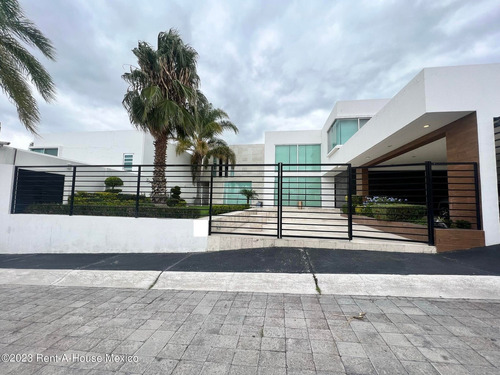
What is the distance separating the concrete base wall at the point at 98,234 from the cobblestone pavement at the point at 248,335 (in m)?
2.22

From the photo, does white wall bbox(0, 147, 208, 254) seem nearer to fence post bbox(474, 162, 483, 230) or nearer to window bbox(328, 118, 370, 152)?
fence post bbox(474, 162, 483, 230)

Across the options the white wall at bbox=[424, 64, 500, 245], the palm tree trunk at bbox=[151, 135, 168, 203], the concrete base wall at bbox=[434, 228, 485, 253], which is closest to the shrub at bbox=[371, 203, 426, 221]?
the concrete base wall at bbox=[434, 228, 485, 253]

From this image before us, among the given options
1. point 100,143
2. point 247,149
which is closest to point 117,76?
point 100,143

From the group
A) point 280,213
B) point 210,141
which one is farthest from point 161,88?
point 210,141

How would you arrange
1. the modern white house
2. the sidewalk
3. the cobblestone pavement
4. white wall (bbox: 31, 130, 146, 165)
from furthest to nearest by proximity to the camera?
1. white wall (bbox: 31, 130, 146, 165)
2. the modern white house
3. the sidewalk
4. the cobblestone pavement

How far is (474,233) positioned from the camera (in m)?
4.72

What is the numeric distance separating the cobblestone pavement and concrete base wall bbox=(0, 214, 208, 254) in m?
2.22

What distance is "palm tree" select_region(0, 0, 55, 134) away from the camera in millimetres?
5785

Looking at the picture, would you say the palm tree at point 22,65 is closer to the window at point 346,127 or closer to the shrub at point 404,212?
the shrub at point 404,212

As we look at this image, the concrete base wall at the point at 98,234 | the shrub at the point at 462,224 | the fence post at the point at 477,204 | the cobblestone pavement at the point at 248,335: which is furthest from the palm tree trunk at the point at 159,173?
the fence post at the point at 477,204

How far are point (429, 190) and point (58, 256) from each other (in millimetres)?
9336

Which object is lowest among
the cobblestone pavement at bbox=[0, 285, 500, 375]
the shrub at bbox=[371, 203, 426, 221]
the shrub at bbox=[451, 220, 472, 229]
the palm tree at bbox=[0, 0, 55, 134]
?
the cobblestone pavement at bbox=[0, 285, 500, 375]

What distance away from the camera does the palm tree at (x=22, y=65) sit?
5.79 meters

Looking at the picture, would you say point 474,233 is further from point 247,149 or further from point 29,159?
point 247,149
